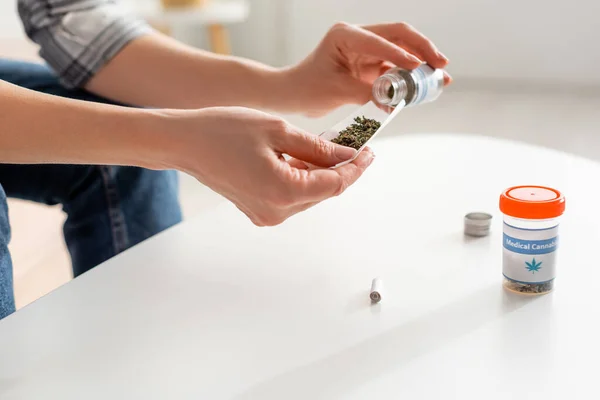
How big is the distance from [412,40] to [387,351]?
0.48 meters

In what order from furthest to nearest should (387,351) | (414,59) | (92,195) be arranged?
(92,195)
(414,59)
(387,351)

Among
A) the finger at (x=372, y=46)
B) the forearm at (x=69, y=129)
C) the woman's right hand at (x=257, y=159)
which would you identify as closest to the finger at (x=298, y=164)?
the woman's right hand at (x=257, y=159)

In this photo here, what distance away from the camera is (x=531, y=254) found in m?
0.66

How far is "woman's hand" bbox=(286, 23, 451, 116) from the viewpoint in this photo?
2.95 feet

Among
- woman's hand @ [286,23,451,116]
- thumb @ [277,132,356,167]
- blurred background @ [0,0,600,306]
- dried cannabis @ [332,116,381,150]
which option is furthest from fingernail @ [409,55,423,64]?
blurred background @ [0,0,600,306]

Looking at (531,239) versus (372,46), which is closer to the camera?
(531,239)

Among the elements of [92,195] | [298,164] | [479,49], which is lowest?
[479,49]

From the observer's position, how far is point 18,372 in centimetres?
61

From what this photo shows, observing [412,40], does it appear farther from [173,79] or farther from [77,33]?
[77,33]

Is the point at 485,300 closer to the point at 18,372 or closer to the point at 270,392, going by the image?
the point at 270,392

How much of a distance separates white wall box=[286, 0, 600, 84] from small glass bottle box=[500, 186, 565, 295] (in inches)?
83.2

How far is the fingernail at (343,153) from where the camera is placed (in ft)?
2.30

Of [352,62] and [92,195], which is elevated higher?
[352,62]

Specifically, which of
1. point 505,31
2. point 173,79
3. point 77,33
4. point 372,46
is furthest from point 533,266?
point 505,31
